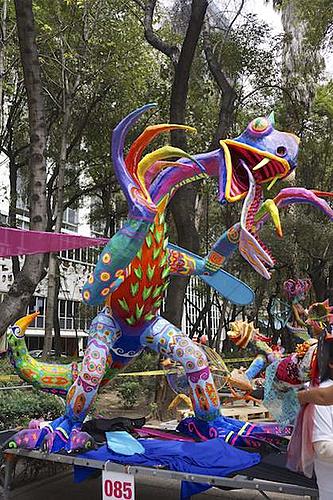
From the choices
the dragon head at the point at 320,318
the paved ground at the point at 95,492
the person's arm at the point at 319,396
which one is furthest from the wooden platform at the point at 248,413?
the person's arm at the point at 319,396

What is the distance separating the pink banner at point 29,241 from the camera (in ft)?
16.1

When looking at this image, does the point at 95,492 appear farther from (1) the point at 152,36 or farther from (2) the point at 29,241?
(1) the point at 152,36

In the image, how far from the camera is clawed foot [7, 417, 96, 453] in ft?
14.9

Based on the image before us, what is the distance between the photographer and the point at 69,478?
5.76 m

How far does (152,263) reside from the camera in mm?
4766

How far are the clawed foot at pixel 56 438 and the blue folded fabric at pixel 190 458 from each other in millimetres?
151

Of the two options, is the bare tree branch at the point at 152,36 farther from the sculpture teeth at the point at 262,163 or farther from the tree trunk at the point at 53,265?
the sculpture teeth at the point at 262,163

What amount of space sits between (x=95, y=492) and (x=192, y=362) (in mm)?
1743

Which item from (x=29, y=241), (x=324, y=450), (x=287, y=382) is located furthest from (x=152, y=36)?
(x=324, y=450)

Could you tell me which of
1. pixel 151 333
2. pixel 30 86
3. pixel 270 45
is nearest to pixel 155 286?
pixel 151 333

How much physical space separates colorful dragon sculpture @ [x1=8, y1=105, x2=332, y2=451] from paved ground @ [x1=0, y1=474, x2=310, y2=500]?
0.64m

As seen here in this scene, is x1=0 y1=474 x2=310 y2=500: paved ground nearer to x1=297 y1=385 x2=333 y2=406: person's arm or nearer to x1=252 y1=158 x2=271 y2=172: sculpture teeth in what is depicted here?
x1=297 y1=385 x2=333 y2=406: person's arm

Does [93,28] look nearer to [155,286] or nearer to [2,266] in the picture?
[155,286]

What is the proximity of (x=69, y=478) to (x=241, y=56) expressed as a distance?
36.9ft
